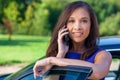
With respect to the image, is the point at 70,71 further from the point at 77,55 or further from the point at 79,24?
the point at 79,24

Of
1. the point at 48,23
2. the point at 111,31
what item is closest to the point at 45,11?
the point at 48,23

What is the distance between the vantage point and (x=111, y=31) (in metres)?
51.8

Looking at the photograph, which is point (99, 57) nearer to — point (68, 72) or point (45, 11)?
point (68, 72)

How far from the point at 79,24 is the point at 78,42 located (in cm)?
14

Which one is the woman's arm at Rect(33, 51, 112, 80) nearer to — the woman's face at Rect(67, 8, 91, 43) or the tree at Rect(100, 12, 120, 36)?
the woman's face at Rect(67, 8, 91, 43)

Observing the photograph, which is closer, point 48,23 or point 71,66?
point 71,66

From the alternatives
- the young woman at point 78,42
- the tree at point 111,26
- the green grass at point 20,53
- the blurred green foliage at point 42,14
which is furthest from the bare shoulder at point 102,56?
the tree at point 111,26

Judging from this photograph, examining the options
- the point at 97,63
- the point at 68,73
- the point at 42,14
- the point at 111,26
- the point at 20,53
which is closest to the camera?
the point at 97,63

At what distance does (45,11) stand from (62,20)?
5085 centimetres

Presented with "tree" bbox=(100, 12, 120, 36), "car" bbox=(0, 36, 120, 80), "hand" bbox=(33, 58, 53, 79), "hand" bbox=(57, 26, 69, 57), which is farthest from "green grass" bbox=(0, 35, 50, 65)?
"tree" bbox=(100, 12, 120, 36)

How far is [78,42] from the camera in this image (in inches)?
103

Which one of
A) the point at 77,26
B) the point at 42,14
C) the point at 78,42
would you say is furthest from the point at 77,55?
the point at 42,14

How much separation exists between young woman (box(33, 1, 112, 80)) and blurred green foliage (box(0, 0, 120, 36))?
47418 millimetres

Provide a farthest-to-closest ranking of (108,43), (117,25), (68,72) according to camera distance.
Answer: (117,25), (108,43), (68,72)
